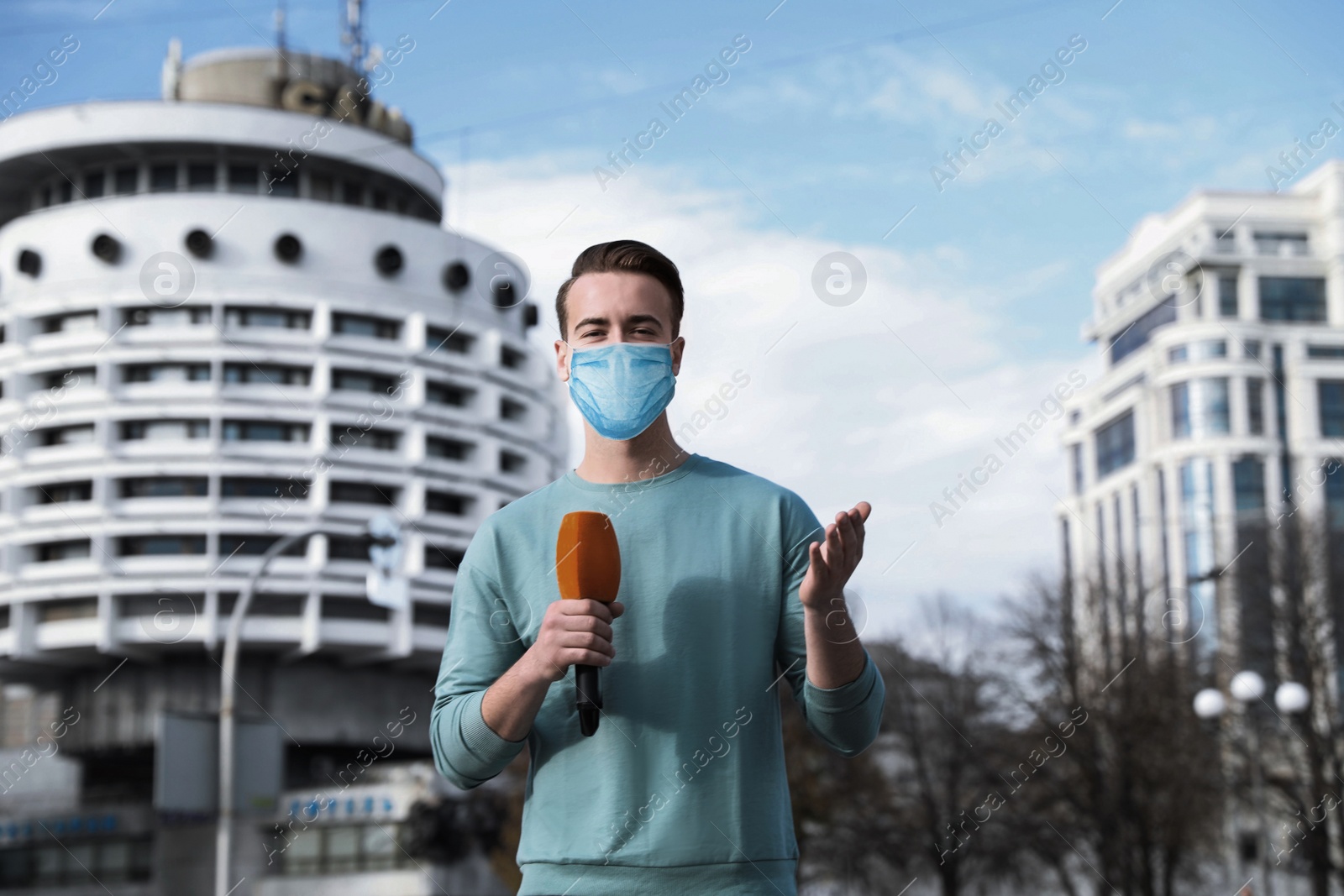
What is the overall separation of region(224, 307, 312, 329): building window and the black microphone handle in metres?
64.5

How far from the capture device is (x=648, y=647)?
3.22m

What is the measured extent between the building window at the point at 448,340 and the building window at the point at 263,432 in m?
6.69

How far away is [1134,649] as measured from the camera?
39.6m

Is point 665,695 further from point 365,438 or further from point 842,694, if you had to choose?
point 365,438

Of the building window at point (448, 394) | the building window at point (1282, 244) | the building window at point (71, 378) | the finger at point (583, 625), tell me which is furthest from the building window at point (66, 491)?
the building window at point (1282, 244)

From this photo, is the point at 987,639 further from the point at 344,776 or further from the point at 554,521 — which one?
the point at 554,521

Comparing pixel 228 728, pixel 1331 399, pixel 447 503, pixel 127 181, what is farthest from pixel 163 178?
pixel 1331 399

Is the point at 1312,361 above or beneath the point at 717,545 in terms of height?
above

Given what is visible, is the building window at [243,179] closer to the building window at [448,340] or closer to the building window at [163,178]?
the building window at [163,178]

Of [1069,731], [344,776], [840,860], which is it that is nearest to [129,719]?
[344,776]

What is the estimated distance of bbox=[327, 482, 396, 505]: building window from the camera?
2594 inches

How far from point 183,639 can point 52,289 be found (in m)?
15.4

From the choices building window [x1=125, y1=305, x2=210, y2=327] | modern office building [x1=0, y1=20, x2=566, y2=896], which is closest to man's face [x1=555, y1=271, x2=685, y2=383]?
modern office building [x1=0, y1=20, x2=566, y2=896]

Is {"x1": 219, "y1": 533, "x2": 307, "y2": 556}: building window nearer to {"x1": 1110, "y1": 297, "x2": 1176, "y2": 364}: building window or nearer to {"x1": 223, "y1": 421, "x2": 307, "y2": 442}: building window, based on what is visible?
{"x1": 223, "y1": 421, "x2": 307, "y2": 442}: building window
